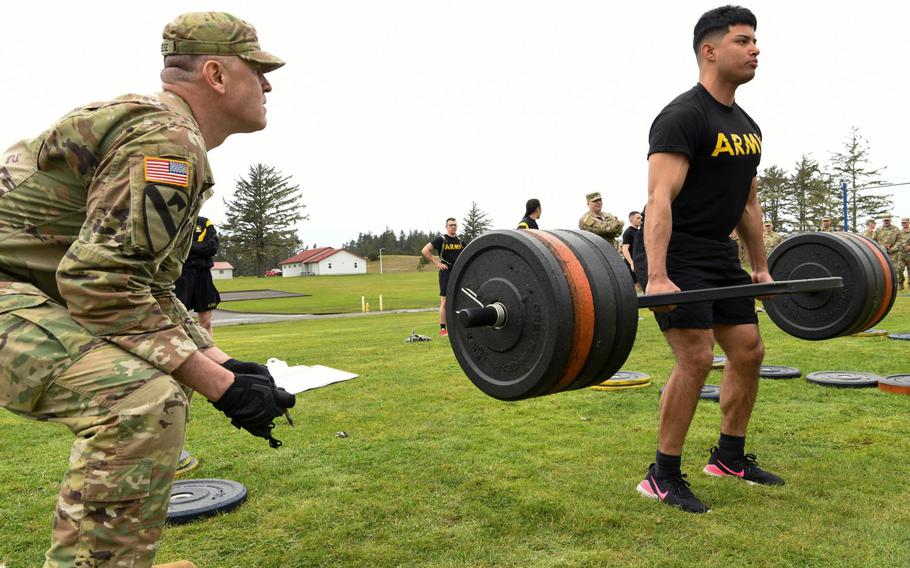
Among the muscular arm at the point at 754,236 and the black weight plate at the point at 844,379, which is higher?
the muscular arm at the point at 754,236

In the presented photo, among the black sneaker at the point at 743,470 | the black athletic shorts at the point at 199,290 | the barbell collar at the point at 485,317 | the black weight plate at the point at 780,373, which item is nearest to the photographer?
the barbell collar at the point at 485,317

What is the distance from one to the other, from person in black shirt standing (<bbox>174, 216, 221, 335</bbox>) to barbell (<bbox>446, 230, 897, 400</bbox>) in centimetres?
497

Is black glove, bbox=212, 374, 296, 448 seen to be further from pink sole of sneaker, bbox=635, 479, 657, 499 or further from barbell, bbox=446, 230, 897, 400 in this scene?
pink sole of sneaker, bbox=635, 479, 657, 499

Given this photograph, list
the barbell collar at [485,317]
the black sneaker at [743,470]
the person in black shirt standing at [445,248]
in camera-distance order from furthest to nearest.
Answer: the person in black shirt standing at [445,248], the black sneaker at [743,470], the barbell collar at [485,317]

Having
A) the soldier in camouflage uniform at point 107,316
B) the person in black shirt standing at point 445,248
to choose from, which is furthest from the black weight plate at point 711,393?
the person in black shirt standing at point 445,248

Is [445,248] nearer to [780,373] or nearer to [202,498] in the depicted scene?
[780,373]

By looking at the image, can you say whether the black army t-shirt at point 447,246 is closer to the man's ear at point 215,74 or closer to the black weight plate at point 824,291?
the black weight plate at point 824,291

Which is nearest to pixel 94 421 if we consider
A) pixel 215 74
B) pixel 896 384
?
pixel 215 74

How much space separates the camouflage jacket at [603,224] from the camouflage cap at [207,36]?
27.7 ft

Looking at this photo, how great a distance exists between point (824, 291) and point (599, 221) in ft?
21.3

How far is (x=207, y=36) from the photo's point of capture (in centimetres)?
186

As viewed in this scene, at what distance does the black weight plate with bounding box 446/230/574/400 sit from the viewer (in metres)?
2.26

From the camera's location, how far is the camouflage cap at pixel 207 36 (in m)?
1.85

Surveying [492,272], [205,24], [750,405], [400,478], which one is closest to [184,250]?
[205,24]
